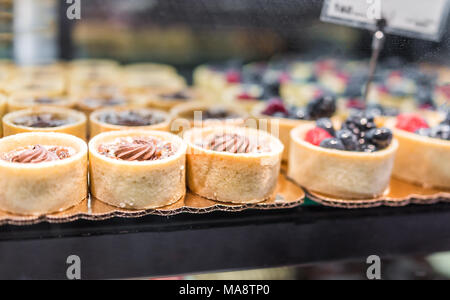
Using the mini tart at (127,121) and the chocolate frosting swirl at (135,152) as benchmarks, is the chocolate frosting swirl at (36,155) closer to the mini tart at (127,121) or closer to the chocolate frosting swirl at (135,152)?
the chocolate frosting swirl at (135,152)

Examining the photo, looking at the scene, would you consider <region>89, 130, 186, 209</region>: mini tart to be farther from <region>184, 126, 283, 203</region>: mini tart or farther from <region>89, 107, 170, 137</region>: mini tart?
<region>89, 107, 170, 137</region>: mini tart

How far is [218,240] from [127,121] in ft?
2.24

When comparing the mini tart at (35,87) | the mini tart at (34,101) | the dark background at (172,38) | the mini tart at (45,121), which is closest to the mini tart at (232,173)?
the mini tart at (45,121)

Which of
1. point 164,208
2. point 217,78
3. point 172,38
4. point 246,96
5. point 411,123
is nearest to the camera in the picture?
point 164,208

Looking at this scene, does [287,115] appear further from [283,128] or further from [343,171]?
[343,171]

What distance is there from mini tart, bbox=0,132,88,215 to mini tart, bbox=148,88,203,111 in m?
0.97

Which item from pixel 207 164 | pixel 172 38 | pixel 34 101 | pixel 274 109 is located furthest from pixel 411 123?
pixel 172 38

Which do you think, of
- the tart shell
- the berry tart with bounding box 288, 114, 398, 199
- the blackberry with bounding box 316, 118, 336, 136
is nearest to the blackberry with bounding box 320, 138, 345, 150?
the berry tart with bounding box 288, 114, 398, 199

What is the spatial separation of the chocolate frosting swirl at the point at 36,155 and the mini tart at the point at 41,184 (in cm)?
3

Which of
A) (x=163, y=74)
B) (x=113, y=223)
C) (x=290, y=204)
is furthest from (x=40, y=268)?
(x=163, y=74)

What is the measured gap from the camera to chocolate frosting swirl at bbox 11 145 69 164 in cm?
131

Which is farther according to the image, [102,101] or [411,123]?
[102,101]

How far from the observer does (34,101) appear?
2.00 metres

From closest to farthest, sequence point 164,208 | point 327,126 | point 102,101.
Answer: point 164,208
point 327,126
point 102,101
